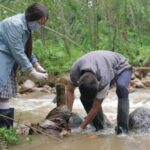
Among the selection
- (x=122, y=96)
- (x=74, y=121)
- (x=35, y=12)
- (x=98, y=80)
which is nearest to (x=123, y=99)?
(x=122, y=96)

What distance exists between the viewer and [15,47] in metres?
Answer: 4.64

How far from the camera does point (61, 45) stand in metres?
13.2

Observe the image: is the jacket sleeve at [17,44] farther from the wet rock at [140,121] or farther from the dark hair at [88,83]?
the wet rock at [140,121]

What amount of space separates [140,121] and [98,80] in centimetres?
105

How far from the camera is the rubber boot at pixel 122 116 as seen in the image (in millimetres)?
5328

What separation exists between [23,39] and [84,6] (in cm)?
931

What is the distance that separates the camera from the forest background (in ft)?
38.5

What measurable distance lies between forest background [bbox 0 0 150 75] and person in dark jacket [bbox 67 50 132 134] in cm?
590

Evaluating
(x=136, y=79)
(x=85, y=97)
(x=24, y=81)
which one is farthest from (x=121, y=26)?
(x=85, y=97)

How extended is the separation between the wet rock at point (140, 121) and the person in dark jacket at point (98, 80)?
287 mm

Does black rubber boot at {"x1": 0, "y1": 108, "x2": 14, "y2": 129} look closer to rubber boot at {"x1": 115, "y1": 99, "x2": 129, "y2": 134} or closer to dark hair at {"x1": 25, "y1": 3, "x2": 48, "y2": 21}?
dark hair at {"x1": 25, "y1": 3, "x2": 48, "y2": 21}

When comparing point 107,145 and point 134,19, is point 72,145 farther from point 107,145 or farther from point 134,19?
point 134,19

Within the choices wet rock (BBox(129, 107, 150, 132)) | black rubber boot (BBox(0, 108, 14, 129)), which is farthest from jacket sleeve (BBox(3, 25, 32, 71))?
wet rock (BBox(129, 107, 150, 132))

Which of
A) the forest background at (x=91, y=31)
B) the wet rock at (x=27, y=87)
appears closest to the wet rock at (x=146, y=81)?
the forest background at (x=91, y=31)
